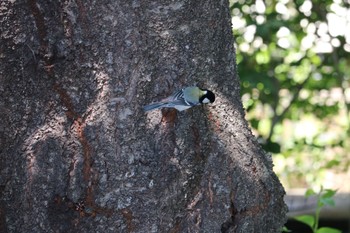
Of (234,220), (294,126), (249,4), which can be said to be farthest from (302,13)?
(234,220)

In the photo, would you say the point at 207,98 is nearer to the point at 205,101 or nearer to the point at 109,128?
the point at 205,101

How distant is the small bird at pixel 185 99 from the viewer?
195cm

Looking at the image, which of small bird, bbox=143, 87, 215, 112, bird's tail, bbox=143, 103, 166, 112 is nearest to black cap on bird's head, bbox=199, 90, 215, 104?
small bird, bbox=143, 87, 215, 112

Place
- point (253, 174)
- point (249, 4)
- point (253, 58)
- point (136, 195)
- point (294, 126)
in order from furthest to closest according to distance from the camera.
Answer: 1. point (294, 126)
2. point (253, 58)
3. point (249, 4)
4. point (253, 174)
5. point (136, 195)

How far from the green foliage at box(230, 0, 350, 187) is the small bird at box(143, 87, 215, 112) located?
1704mm

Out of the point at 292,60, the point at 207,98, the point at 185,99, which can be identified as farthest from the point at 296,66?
the point at 185,99

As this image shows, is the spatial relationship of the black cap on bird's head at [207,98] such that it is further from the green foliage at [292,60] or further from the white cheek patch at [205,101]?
the green foliage at [292,60]

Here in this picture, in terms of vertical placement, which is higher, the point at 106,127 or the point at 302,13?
the point at 106,127

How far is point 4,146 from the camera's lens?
6.87 ft

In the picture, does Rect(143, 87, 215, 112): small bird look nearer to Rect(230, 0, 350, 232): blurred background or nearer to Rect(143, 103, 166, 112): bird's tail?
Rect(143, 103, 166, 112): bird's tail

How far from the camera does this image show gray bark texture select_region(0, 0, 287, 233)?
201 cm

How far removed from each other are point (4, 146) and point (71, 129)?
212 mm

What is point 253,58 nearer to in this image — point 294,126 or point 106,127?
point 294,126

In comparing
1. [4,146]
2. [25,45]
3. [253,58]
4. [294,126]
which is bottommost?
[294,126]
